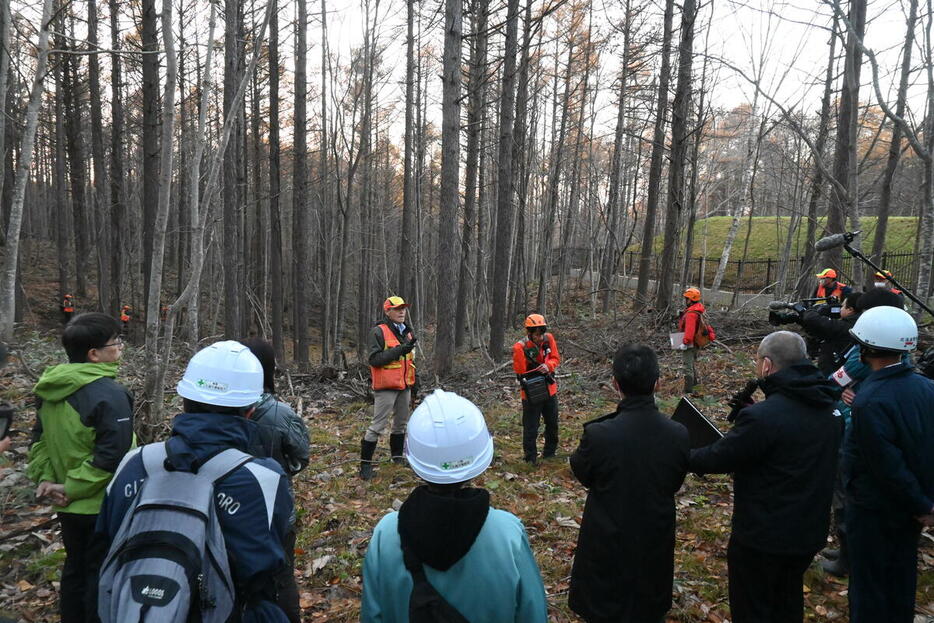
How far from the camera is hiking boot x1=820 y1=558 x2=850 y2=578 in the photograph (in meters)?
4.02

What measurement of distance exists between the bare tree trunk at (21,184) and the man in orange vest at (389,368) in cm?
662

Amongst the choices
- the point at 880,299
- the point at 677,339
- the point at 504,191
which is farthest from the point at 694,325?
the point at 504,191

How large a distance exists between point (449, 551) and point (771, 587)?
2251 mm

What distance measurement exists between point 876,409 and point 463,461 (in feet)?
8.30

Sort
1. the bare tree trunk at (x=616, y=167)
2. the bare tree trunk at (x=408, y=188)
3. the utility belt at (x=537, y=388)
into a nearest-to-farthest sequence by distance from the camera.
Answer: the utility belt at (x=537, y=388) → the bare tree trunk at (x=616, y=167) → the bare tree trunk at (x=408, y=188)

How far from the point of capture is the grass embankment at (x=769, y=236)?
21859 millimetres

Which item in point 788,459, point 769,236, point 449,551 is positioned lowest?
point 788,459

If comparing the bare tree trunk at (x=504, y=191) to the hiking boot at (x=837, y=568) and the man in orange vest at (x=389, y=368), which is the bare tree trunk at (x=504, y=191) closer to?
Result: the man in orange vest at (x=389, y=368)

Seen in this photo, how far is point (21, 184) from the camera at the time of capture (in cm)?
904

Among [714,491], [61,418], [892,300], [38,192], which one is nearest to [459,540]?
[61,418]

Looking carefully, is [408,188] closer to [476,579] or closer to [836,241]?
[836,241]

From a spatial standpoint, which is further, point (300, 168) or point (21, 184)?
point (300, 168)

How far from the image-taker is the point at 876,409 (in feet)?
9.41

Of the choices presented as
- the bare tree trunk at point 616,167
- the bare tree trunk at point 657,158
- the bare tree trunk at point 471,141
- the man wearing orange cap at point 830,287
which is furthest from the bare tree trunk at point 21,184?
the bare tree trunk at point 616,167
